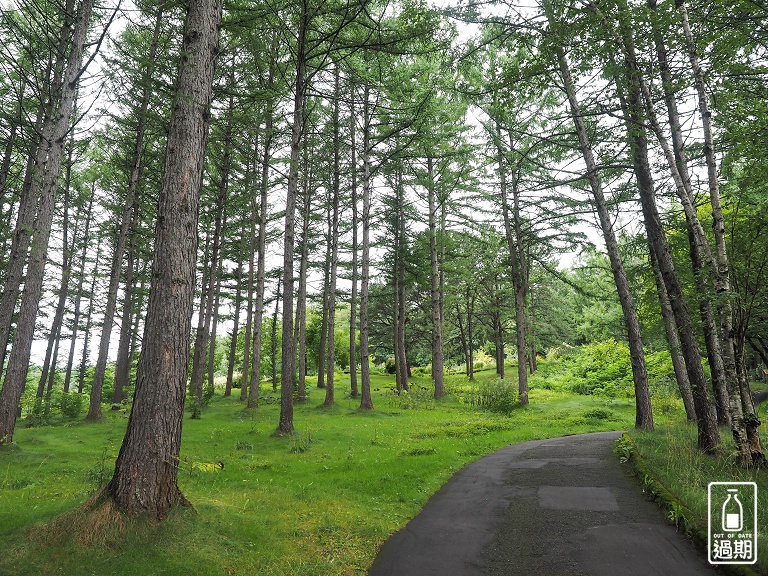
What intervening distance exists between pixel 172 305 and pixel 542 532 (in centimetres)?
516

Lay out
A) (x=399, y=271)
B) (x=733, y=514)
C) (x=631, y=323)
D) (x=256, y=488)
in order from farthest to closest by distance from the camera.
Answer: (x=399, y=271), (x=631, y=323), (x=256, y=488), (x=733, y=514)

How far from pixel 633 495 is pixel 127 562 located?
6.47 meters

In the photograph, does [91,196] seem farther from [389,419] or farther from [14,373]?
[389,419]

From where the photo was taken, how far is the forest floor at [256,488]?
151 inches

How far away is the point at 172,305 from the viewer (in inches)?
182

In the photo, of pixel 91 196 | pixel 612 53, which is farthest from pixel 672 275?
pixel 91 196

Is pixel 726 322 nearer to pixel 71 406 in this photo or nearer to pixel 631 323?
pixel 631 323

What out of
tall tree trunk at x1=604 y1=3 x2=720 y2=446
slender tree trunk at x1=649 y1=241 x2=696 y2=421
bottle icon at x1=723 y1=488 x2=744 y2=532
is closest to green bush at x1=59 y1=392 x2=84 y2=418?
bottle icon at x1=723 y1=488 x2=744 y2=532

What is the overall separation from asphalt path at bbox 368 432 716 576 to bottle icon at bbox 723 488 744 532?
0.47 m

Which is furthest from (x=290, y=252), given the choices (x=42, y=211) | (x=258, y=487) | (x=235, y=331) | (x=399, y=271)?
(x=235, y=331)

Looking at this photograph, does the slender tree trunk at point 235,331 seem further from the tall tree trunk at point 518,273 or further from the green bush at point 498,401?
the tall tree trunk at point 518,273

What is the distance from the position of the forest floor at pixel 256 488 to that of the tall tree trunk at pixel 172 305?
1.33 ft

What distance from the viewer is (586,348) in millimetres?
Answer: 27938

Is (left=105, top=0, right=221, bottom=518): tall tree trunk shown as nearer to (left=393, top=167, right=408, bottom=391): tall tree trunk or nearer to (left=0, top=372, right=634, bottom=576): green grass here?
(left=0, top=372, right=634, bottom=576): green grass
